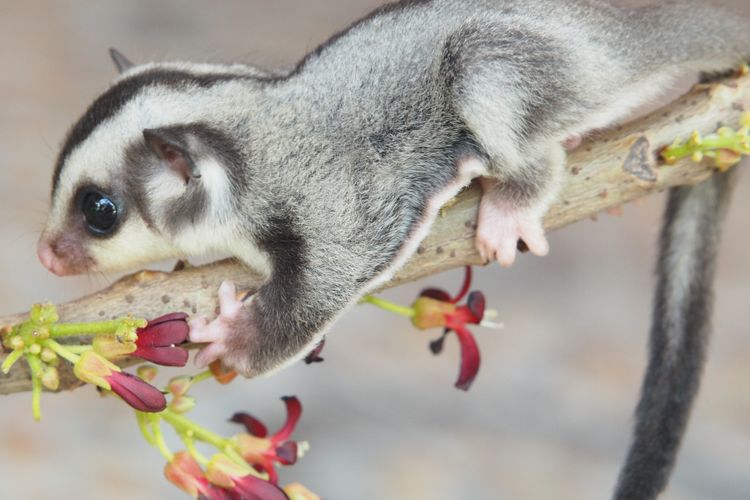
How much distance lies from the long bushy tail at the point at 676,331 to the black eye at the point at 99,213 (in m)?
1.25

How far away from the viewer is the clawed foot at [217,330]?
6.95ft

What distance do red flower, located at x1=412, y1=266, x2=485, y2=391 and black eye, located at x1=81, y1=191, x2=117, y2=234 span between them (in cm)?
69

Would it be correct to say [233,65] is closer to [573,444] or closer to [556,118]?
[556,118]

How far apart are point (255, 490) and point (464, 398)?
354 centimetres

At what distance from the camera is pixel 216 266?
228 cm

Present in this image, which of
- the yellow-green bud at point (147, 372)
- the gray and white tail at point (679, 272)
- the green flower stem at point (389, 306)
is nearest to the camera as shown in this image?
the yellow-green bud at point (147, 372)

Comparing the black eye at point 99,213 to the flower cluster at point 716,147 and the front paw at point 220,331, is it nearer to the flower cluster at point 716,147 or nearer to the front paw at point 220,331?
the front paw at point 220,331

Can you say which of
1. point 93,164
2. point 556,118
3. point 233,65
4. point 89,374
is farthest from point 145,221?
point 556,118

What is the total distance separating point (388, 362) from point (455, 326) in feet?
10.6

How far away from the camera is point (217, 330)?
2131 millimetres

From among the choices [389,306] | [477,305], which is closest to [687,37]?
[477,305]

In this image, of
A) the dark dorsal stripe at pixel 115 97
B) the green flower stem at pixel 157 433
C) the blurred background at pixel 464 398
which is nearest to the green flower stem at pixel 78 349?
the green flower stem at pixel 157 433

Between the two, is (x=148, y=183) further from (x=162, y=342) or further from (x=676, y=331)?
(x=676, y=331)

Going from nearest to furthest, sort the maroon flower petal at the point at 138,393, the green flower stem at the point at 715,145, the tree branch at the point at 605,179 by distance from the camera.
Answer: the maroon flower petal at the point at 138,393
the green flower stem at the point at 715,145
the tree branch at the point at 605,179
